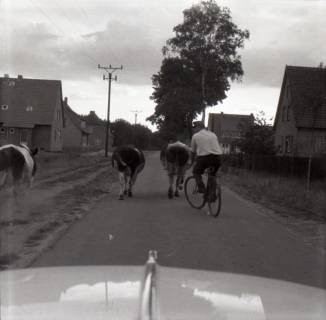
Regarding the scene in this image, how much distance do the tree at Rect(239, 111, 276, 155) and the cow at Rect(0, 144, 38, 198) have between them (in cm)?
2329

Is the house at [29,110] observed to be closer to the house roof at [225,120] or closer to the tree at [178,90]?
the tree at [178,90]

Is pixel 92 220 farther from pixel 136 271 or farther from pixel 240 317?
pixel 240 317

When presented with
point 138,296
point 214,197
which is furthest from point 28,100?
point 138,296

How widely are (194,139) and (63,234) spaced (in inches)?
152

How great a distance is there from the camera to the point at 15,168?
1295cm

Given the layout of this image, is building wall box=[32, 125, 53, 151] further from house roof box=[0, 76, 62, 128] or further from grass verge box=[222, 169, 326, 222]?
grass verge box=[222, 169, 326, 222]

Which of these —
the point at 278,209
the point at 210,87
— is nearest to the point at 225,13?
the point at 210,87

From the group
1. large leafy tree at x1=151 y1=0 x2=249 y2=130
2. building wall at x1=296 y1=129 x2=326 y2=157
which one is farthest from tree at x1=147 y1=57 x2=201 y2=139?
building wall at x1=296 y1=129 x2=326 y2=157

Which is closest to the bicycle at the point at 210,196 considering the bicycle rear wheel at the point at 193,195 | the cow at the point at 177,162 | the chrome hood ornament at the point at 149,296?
the bicycle rear wheel at the point at 193,195

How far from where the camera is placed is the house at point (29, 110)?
63156mm

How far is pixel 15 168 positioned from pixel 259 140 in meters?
23.8

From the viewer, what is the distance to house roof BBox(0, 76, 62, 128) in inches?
2485

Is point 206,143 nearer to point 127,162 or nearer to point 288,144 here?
point 127,162

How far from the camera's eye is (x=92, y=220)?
33.8ft
